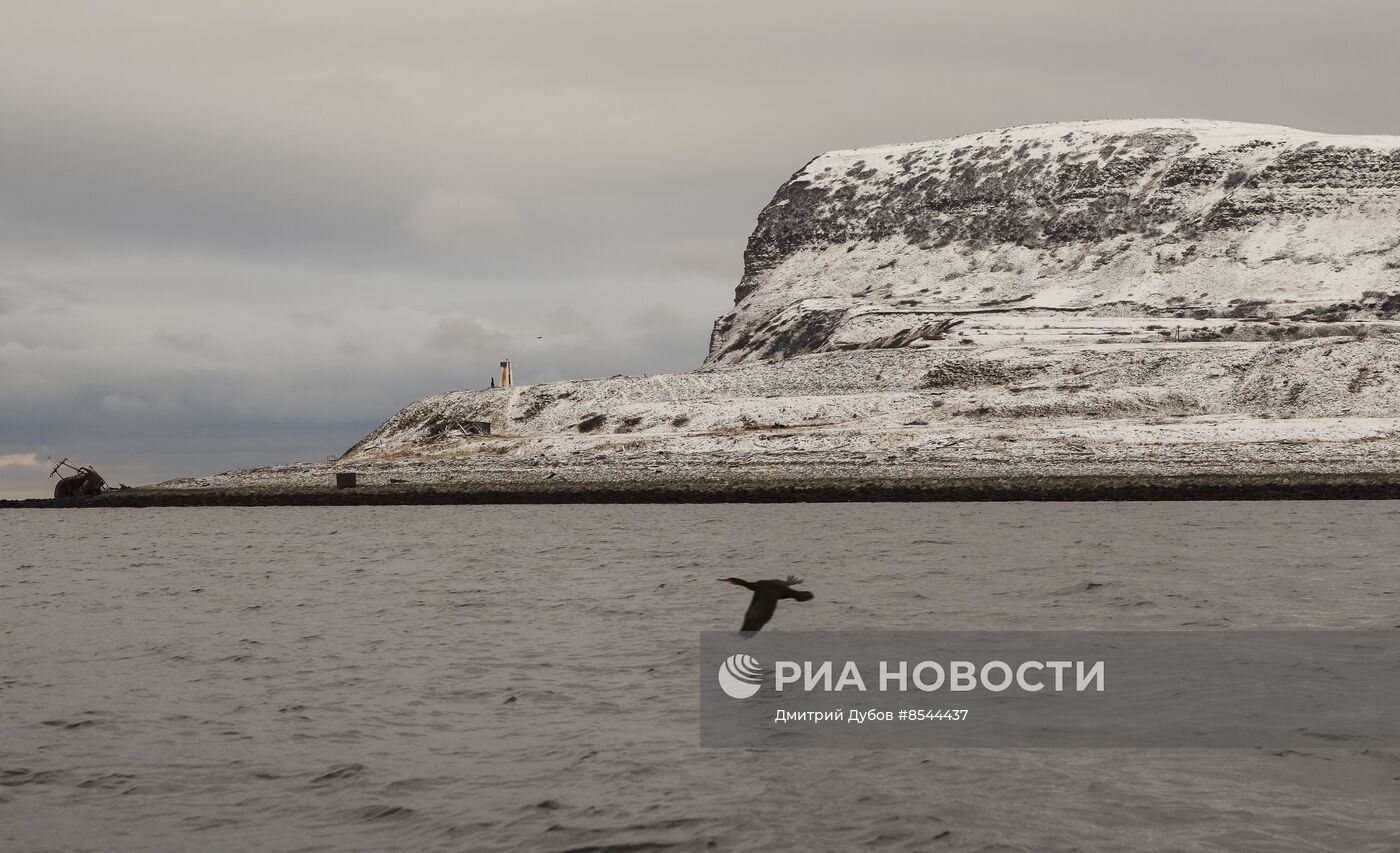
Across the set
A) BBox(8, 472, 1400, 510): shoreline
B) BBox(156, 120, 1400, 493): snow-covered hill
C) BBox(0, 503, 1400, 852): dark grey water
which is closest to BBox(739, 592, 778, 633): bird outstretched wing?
BBox(0, 503, 1400, 852): dark grey water

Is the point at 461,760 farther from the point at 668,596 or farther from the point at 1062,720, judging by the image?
→ the point at 668,596

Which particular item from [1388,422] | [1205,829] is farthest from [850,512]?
[1205,829]

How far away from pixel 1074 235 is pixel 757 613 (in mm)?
151974

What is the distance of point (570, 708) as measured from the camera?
Result: 1477 cm

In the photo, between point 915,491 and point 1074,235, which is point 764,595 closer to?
point 915,491

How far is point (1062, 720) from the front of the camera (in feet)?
44.4

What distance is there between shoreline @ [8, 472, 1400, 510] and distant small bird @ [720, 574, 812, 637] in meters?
43.9

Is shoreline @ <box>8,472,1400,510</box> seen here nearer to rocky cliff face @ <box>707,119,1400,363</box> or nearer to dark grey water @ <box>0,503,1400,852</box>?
dark grey water @ <box>0,503,1400,852</box>

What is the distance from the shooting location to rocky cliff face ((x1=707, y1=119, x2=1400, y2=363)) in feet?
448

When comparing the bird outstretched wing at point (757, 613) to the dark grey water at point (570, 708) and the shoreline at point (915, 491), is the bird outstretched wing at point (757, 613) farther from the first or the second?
the shoreline at point (915, 491)

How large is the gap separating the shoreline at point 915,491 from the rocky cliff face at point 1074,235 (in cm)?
5770

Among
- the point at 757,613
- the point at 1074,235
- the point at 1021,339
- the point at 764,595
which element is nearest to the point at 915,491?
the point at 757,613

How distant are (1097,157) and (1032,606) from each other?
158950mm

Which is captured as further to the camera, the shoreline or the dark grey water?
the shoreline
